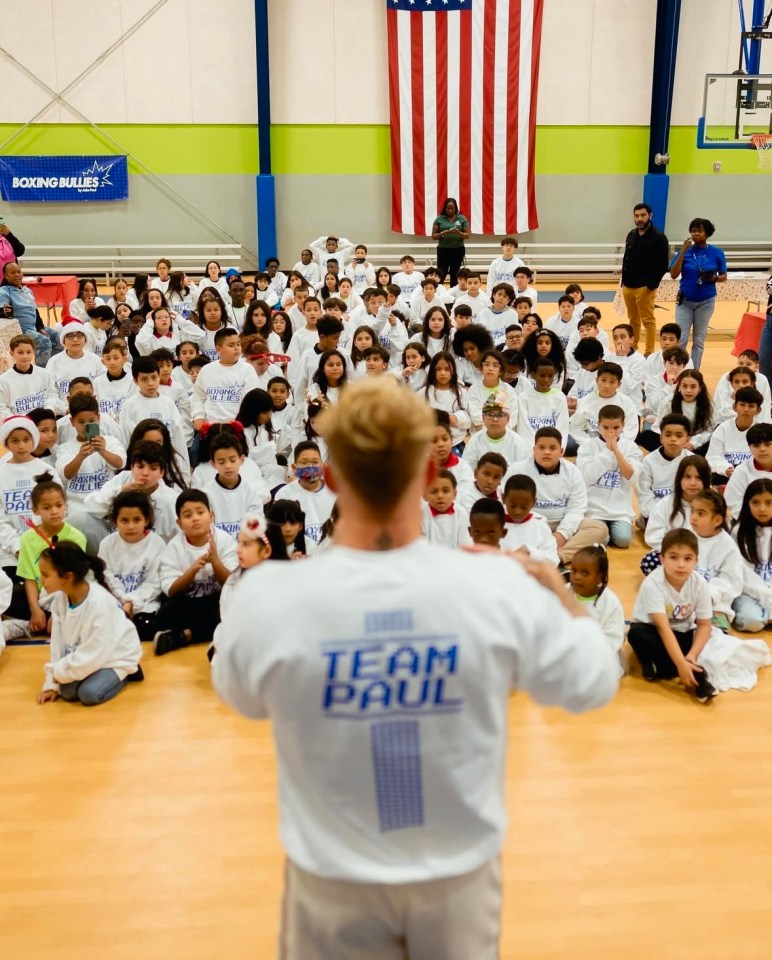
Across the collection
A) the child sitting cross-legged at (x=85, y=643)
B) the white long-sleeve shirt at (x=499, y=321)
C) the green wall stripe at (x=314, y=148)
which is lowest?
the child sitting cross-legged at (x=85, y=643)

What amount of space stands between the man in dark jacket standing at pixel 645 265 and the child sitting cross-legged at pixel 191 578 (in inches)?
284

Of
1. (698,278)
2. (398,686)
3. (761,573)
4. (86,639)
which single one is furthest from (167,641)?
(698,278)

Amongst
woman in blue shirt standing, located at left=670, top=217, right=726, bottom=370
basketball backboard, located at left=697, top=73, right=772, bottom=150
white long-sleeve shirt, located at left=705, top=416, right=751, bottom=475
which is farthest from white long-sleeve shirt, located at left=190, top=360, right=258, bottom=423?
basketball backboard, located at left=697, top=73, right=772, bottom=150

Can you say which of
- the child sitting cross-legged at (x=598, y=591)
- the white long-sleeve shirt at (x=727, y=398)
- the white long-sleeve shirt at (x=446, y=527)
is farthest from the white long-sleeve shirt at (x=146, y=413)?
the white long-sleeve shirt at (x=727, y=398)

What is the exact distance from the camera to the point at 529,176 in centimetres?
1711

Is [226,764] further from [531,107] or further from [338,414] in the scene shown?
[531,107]

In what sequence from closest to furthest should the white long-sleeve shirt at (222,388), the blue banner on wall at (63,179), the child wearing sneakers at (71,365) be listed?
the white long-sleeve shirt at (222,388), the child wearing sneakers at (71,365), the blue banner on wall at (63,179)

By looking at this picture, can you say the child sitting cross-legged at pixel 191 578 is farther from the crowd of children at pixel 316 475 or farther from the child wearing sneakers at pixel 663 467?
the child wearing sneakers at pixel 663 467

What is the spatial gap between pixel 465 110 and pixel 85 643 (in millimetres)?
13874

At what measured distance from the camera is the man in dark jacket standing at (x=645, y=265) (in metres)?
11.5

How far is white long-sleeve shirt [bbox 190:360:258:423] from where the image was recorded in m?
7.89

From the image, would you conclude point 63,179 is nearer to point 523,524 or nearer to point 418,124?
point 418,124

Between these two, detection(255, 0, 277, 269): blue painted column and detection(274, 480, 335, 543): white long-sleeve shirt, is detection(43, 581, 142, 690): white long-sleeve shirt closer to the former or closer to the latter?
detection(274, 480, 335, 543): white long-sleeve shirt

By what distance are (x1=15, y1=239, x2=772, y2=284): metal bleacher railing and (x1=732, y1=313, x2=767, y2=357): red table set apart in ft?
18.5
